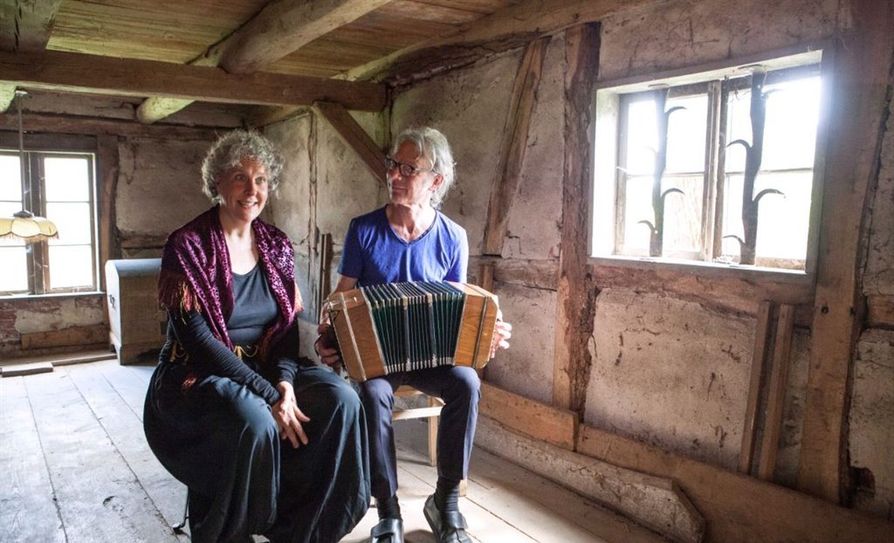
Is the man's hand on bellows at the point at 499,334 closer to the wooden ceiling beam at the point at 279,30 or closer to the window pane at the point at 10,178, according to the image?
the wooden ceiling beam at the point at 279,30

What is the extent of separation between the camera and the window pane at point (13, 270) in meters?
5.05

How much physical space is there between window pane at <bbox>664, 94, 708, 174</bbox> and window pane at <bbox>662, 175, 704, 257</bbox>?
51 millimetres

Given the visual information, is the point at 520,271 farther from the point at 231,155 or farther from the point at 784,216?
the point at 231,155

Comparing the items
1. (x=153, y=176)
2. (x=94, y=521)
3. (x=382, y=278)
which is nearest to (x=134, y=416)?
(x=94, y=521)

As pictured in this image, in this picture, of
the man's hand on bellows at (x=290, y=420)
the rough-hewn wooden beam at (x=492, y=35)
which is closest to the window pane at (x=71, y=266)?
the rough-hewn wooden beam at (x=492, y=35)

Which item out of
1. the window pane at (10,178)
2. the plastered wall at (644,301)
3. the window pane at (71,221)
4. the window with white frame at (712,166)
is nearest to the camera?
the plastered wall at (644,301)

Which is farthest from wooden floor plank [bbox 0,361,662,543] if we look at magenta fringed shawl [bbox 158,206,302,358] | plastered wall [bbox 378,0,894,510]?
magenta fringed shawl [bbox 158,206,302,358]

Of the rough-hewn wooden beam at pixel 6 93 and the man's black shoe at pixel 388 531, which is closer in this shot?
the man's black shoe at pixel 388 531

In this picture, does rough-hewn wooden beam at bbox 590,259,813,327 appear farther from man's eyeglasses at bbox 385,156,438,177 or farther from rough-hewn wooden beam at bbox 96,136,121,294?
rough-hewn wooden beam at bbox 96,136,121,294

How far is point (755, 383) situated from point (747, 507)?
0.43 meters

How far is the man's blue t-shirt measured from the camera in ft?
7.70

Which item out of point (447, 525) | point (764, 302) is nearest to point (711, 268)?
point (764, 302)

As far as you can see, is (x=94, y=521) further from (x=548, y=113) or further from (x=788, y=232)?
(x=788, y=232)

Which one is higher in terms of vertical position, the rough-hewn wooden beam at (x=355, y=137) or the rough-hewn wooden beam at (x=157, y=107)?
the rough-hewn wooden beam at (x=157, y=107)
